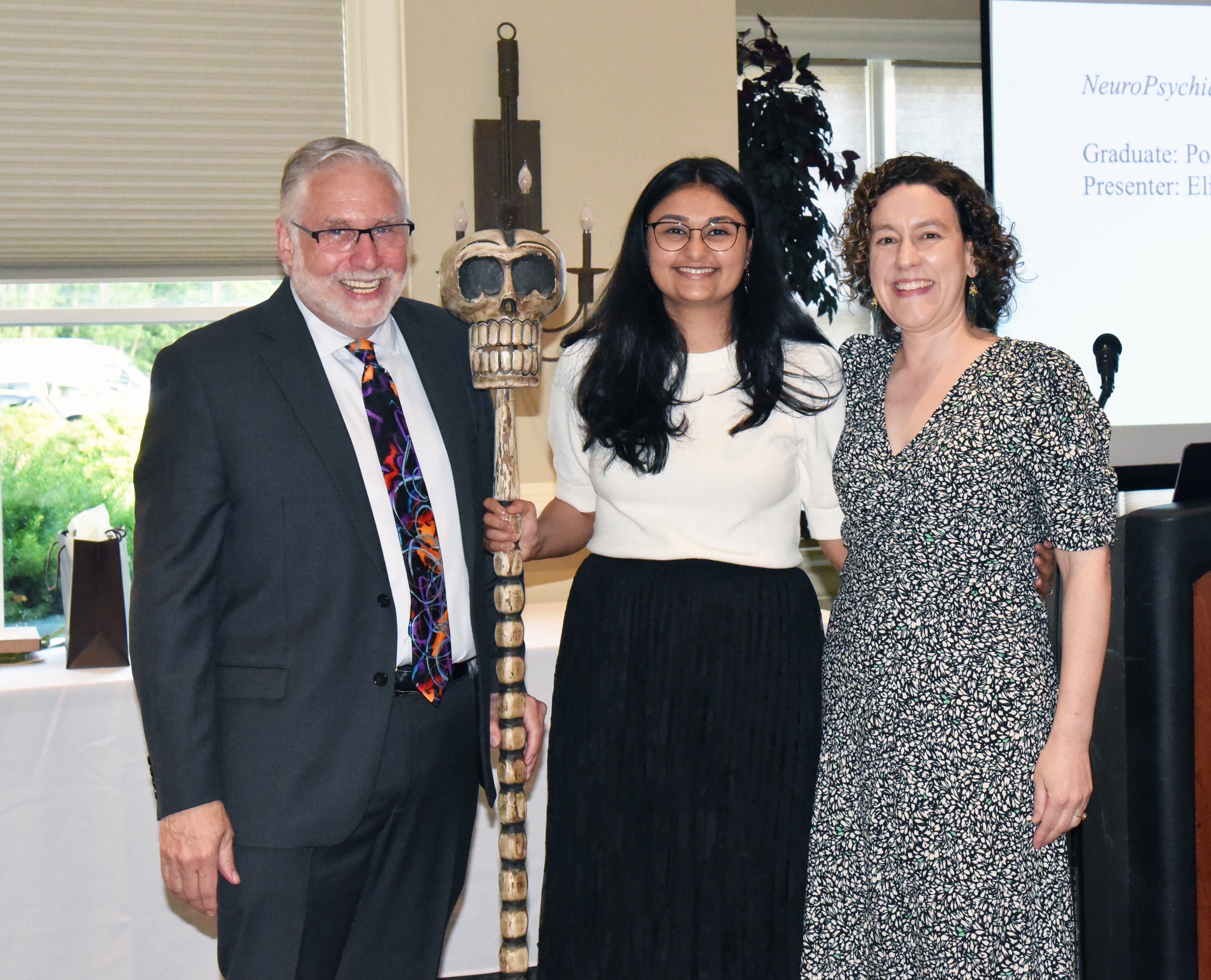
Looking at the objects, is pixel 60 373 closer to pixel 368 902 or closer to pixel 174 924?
pixel 174 924

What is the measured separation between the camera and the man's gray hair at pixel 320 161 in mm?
1705

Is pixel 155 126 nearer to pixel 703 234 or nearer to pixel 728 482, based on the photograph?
pixel 703 234

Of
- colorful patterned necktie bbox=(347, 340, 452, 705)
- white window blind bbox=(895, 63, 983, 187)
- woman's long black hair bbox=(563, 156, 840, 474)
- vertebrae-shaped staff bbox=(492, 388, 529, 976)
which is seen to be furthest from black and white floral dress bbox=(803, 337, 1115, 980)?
white window blind bbox=(895, 63, 983, 187)

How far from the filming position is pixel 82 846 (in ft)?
7.97

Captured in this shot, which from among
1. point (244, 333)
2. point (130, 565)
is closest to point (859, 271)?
point (244, 333)

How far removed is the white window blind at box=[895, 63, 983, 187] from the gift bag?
323 centimetres

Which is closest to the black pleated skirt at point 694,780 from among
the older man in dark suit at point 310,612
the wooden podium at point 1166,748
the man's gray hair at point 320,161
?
the older man in dark suit at point 310,612

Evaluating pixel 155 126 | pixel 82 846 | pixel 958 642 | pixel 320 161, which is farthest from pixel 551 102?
pixel 82 846

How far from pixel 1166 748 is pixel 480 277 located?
144 cm

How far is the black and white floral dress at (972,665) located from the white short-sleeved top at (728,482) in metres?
0.17

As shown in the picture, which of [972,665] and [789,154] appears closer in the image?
[972,665]

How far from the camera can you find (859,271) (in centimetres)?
190

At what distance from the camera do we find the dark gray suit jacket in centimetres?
156

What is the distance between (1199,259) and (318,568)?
3.04m
